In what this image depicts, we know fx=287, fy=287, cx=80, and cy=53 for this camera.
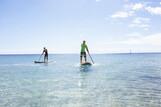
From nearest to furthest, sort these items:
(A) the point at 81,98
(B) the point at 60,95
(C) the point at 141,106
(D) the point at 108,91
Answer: (C) the point at 141,106, (A) the point at 81,98, (B) the point at 60,95, (D) the point at 108,91

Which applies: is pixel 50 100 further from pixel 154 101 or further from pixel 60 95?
pixel 154 101

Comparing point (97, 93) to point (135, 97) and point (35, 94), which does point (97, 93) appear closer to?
point (135, 97)

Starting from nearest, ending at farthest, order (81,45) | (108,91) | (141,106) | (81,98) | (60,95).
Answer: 1. (141,106)
2. (81,98)
3. (60,95)
4. (108,91)
5. (81,45)

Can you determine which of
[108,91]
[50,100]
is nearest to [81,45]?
[108,91]

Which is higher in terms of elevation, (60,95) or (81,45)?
(81,45)

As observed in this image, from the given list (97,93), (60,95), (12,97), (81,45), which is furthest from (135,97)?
(81,45)

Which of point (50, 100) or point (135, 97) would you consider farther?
point (135, 97)

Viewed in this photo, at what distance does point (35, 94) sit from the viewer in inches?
572

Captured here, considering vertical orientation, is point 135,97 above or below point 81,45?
below

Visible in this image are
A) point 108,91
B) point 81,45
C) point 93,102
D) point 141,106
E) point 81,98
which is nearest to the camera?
point 141,106

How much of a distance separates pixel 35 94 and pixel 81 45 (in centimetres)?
2455

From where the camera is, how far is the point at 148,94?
14.6m

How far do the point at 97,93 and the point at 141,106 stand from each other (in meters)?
3.52

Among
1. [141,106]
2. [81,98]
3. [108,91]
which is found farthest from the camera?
[108,91]
